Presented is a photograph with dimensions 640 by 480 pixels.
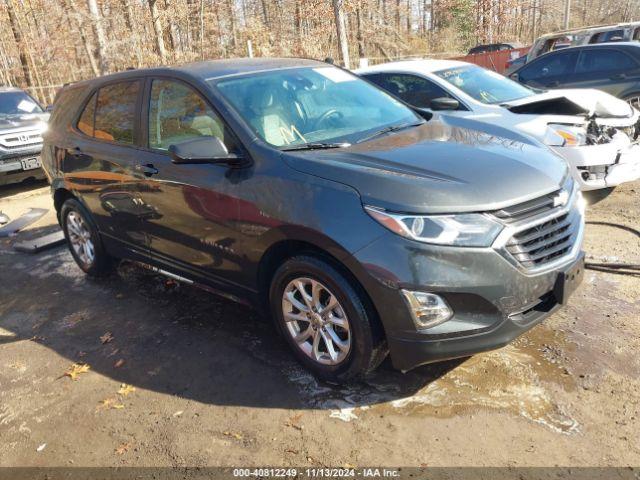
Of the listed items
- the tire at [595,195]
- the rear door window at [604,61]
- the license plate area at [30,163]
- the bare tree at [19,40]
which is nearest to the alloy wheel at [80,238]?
the license plate area at [30,163]

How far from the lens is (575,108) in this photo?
6398 millimetres

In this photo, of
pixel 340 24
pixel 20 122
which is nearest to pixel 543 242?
pixel 20 122

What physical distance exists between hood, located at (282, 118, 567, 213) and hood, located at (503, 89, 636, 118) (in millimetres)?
3338

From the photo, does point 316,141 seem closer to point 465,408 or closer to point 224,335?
point 224,335

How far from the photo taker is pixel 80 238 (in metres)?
5.24

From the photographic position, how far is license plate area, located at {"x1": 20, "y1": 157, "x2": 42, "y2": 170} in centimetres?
939

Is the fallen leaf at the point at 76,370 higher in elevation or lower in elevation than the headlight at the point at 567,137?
lower

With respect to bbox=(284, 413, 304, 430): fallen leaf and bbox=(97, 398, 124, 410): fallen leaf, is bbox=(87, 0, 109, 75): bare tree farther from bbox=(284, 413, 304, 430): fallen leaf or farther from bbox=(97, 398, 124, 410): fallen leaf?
bbox=(284, 413, 304, 430): fallen leaf

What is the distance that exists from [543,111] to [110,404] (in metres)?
5.84

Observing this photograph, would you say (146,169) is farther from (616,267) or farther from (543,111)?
(543,111)

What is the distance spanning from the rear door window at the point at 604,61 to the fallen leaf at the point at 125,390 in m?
10.0

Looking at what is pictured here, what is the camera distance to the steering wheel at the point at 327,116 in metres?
3.58

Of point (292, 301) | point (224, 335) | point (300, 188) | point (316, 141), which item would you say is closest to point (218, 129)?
point (316, 141)

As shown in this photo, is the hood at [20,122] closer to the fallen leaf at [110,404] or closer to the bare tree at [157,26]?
the fallen leaf at [110,404]
